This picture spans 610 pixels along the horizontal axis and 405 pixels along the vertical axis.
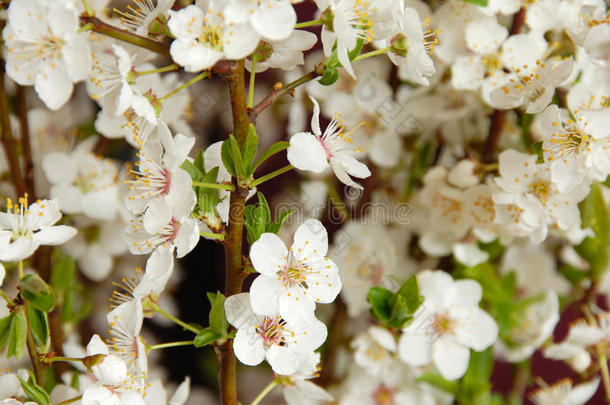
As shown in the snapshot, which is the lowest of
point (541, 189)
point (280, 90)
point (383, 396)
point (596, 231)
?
point (383, 396)

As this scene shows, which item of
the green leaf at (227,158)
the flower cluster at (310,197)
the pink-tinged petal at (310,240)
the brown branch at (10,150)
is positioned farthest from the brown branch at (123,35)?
the brown branch at (10,150)

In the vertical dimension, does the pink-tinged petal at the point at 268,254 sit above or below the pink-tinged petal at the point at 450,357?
above

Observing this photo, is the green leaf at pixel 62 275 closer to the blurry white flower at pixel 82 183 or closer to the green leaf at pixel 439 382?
the blurry white flower at pixel 82 183

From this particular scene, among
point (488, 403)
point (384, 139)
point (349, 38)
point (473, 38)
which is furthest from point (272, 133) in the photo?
point (349, 38)

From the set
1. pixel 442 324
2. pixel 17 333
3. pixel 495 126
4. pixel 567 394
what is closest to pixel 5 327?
pixel 17 333

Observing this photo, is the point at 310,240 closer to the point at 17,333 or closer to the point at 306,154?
the point at 306,154

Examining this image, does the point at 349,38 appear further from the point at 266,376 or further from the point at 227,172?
the point at 266,376

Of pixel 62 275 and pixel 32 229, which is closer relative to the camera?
pixel 32 229
